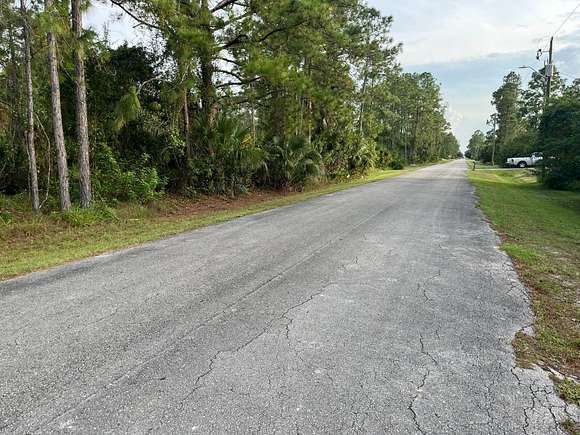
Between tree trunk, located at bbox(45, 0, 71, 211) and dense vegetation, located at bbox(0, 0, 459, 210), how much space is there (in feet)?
0.08

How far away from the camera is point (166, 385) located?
2459 mm

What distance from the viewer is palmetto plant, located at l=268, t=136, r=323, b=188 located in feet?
53.3

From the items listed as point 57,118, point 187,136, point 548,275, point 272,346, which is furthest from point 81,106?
point 548,275

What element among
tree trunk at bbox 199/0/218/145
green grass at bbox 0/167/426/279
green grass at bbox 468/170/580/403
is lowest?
green grass at bbox 468/170/580/403

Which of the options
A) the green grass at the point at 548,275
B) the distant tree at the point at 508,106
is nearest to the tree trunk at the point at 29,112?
the green grass at the point at 548,275

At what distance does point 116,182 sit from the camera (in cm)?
1066

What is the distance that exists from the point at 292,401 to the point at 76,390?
139 cm

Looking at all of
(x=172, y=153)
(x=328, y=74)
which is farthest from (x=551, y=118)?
(x=172, y=153)

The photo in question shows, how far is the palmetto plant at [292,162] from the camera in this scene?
16.2m

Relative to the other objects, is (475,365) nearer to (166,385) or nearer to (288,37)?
(166,385)

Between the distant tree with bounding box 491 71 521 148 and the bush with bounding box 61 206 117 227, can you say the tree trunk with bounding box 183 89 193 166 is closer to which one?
the bush with bounding box 61 206 117 227

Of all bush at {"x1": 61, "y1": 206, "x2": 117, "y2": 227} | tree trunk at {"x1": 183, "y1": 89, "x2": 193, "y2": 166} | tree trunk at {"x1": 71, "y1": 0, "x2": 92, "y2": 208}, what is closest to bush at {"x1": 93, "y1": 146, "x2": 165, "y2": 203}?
tree trunk at {"x1": 71, "y1": 0, "x2": 92, "y2": 208}

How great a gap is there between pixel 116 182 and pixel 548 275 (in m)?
10.3

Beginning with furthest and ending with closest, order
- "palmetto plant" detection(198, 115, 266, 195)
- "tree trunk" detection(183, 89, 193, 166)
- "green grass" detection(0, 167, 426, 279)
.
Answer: "palmetto plant" detection(198, 115, 266, 195), "tree trunk" detection(183, 89, 193, 166), "green grass" detection(0, 167, 426, 279)
